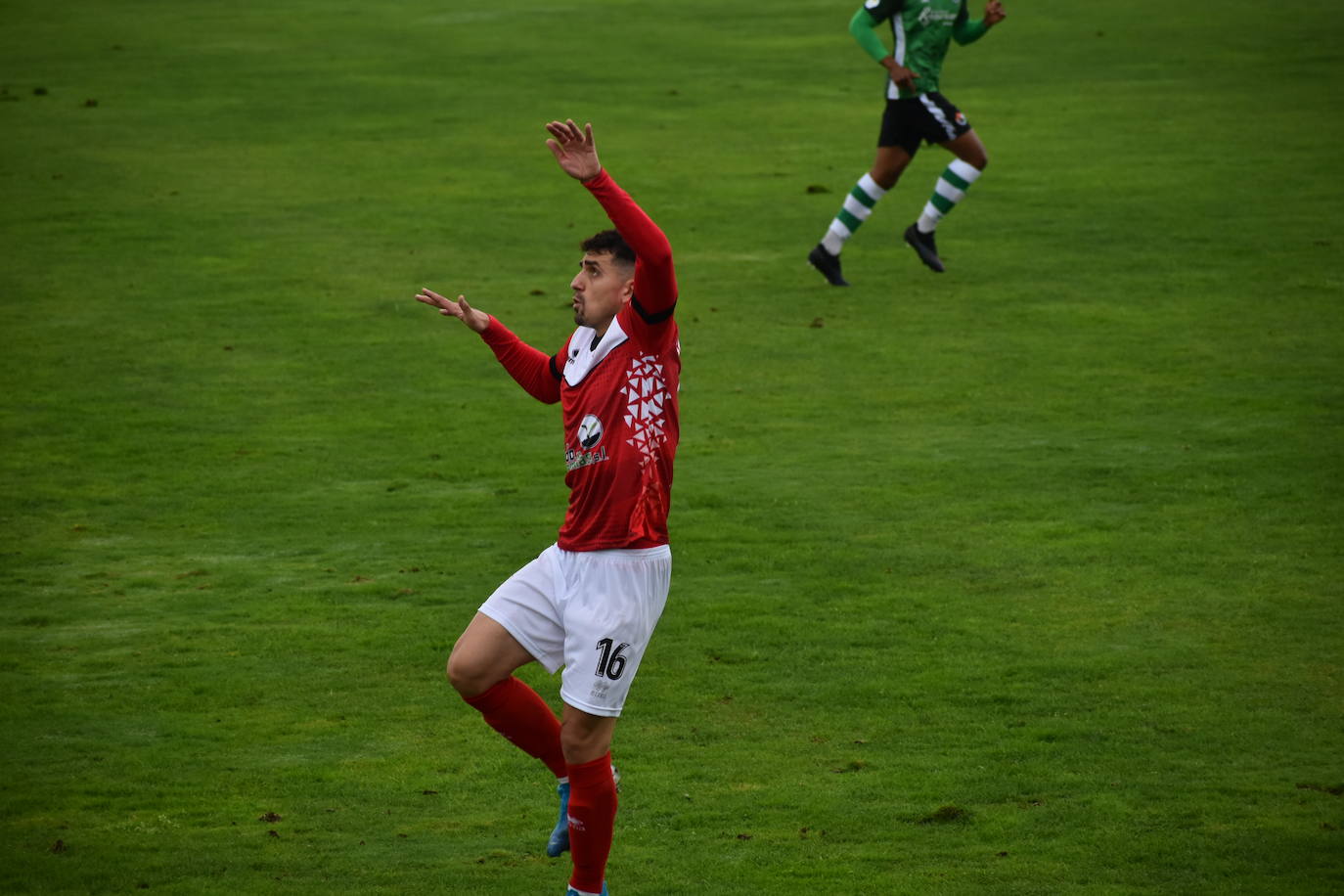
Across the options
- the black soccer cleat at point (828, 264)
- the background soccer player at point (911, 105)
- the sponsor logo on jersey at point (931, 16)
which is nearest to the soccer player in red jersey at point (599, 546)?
the background soccer player at point (911, 105)

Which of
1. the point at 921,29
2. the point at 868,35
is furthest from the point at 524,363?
the point at 921,29

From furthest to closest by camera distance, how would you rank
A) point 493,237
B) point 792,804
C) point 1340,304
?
point 493,237, point 1340,304, point 792,804

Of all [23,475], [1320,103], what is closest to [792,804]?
[23,475]

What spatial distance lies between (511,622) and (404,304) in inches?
351

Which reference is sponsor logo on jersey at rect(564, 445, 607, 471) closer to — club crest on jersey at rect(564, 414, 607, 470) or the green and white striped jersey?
club crest on jersey at rect(564, 414, 607, 470)

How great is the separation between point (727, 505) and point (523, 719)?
421 cm

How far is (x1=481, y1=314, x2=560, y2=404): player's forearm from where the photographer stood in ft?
20.3

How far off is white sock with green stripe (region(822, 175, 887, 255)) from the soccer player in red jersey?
29.4ft

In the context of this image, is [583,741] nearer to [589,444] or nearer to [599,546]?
[599,546]

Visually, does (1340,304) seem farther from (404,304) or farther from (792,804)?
(792,804)

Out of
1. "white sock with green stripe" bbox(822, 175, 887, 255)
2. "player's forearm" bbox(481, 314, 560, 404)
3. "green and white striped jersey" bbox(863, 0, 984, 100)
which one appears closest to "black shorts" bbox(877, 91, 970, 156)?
"green and white striped jersey" bbox(863, 0, 984, 100)

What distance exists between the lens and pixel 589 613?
17.9 feet

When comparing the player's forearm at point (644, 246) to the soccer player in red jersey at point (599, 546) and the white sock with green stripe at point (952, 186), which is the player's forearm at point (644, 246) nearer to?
the soccer player in red jersey at point (599, 546)

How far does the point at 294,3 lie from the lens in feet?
110
